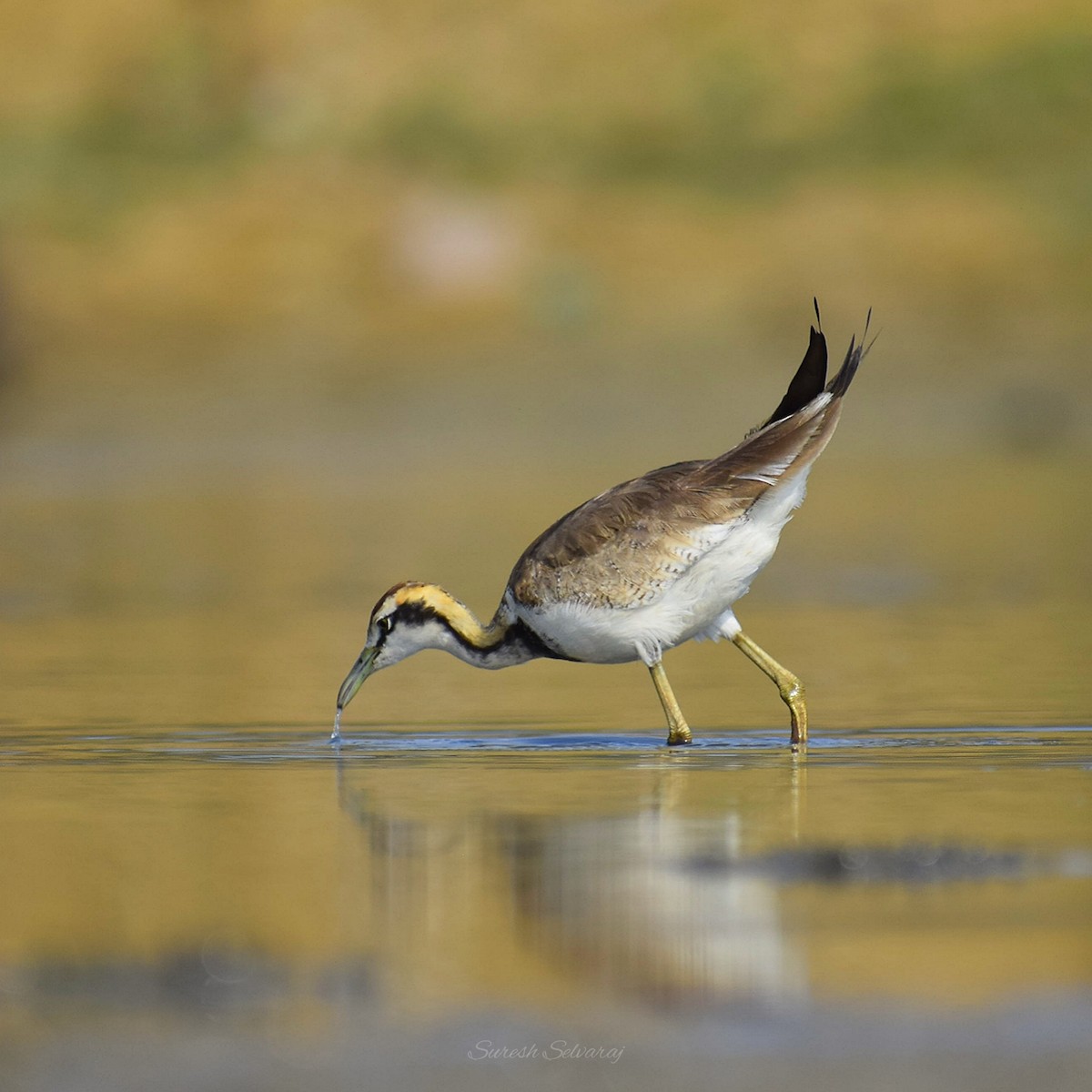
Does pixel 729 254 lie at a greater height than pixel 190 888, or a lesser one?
greater

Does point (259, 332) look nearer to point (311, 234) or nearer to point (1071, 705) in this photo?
point (311, 234)

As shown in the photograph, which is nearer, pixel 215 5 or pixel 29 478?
pixel 29 478

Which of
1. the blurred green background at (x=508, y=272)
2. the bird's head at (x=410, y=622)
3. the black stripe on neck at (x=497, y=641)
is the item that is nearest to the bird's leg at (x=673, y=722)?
the black stripe on neck at (x=497, y=641)

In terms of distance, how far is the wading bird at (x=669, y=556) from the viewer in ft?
31.4

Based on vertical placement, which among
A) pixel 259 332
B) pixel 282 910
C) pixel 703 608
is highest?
pixel 259 332

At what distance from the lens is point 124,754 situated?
30.5 feet

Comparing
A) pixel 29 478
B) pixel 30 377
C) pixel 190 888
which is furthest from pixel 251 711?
pixel 30 377

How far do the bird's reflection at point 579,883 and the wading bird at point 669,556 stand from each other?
0.95 m

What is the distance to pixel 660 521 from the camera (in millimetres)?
9633

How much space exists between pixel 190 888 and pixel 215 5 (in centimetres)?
3377

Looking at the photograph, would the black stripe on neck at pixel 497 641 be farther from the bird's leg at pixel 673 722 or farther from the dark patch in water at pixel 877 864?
the dark patch in water at pixel 877 864

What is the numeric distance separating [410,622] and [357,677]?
1.06ft

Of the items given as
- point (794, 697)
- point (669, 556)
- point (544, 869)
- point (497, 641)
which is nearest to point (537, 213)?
point (497, 641)

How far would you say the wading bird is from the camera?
31.4 ft
